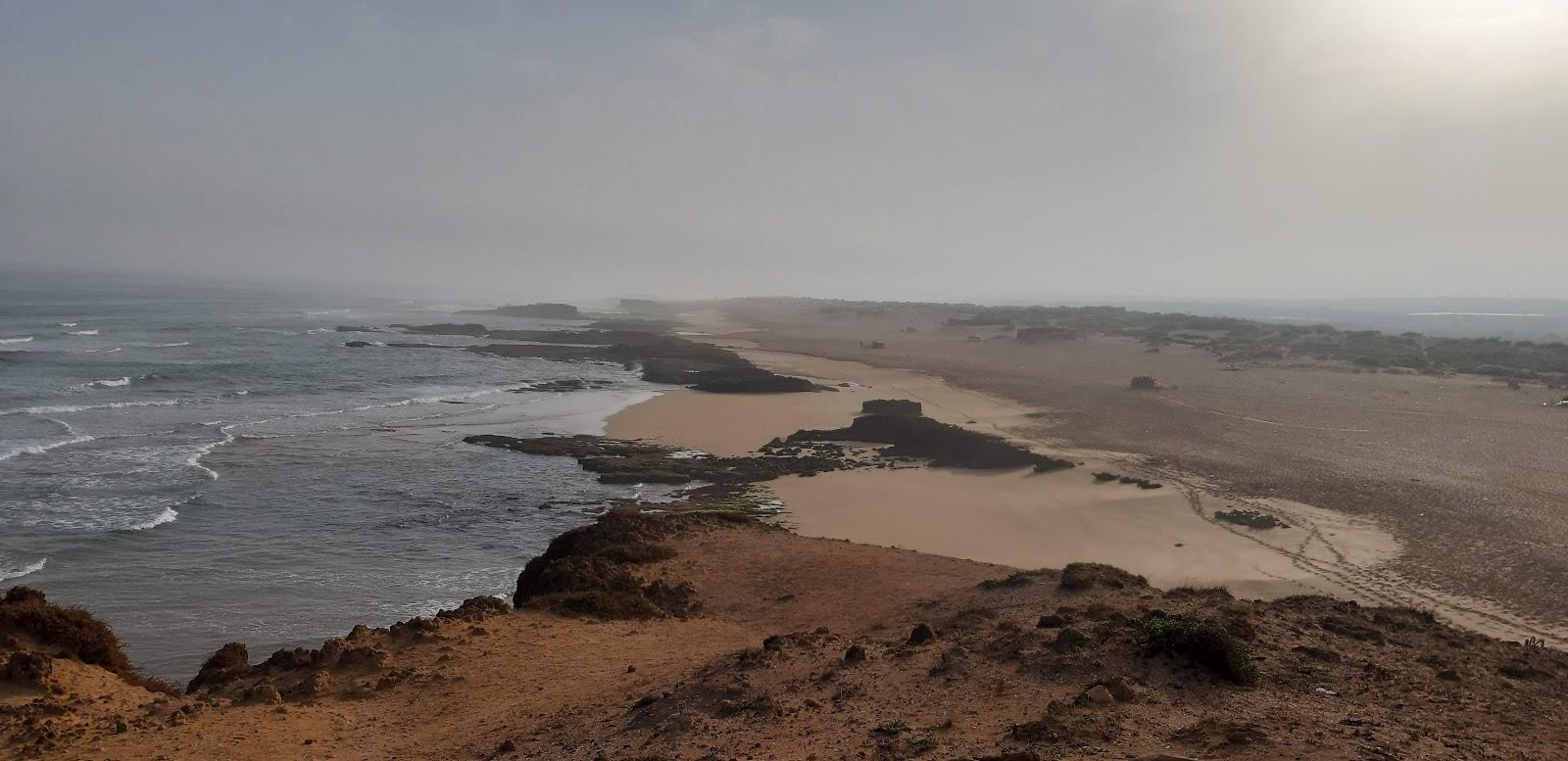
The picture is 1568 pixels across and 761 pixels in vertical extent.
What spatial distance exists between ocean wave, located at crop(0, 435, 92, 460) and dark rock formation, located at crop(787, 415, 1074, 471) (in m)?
20.4

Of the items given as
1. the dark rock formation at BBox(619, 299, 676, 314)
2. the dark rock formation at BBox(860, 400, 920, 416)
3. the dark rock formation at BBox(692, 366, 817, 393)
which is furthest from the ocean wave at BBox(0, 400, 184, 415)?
the dark rock formation at BBox(619, 299, 676, 314)

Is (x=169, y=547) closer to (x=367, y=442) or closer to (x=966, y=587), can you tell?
(x=367, y=442)

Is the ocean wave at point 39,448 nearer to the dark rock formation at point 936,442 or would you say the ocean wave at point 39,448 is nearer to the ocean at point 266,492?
the ocean at point 266,492

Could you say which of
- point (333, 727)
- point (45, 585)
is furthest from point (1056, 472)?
point (45, 585)

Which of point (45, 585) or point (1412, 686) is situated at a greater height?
point (1412, 686)

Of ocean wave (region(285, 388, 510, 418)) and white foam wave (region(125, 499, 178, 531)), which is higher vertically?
ocean wave (region(285, 388, 510, 418))

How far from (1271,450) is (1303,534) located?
30.6 ft

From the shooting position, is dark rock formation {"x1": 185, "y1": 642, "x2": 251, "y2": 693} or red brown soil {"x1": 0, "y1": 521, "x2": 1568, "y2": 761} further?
dark rock formation {"x1": 185, "y1": 642, "x2": 251, "y2": 693}

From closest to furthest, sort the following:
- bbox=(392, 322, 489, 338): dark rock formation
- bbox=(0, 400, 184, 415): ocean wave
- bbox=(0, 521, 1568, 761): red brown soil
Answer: bbox=(0, 521, 1568, 761): red brown soil
bbox=(0, 400, 184, 415): ocean wave
bbox=(392, 322, 489, 338): dark rock formation

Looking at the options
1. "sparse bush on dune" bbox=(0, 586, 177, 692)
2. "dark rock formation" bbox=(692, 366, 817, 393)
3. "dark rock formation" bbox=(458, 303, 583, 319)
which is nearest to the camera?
"sparse bush on dune" bbox=(0, 586, 177, 692)

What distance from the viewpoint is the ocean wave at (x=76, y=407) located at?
30016 mm

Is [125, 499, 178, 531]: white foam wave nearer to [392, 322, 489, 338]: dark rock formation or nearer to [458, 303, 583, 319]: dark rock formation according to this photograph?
[392, 322, 489, 338]: dark rock formation

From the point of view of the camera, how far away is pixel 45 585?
14000 mm

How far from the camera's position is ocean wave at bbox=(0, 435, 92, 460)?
23.0 m
